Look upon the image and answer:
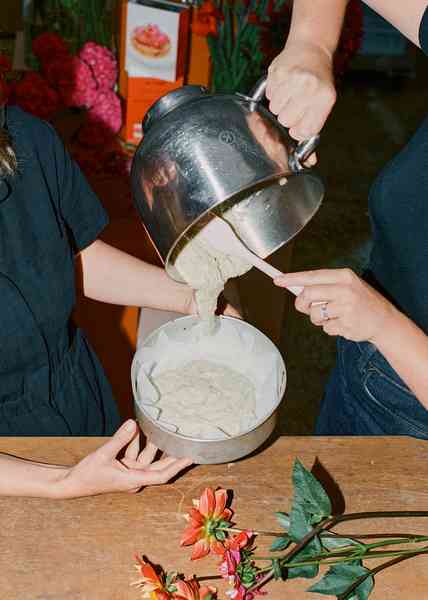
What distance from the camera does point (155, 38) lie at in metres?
1.97

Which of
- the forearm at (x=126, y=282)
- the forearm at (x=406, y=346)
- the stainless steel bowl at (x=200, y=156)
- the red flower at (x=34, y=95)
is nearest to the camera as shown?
the stainless steel bowl at (x=200, y=156)

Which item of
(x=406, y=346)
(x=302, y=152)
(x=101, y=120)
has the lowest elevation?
(x=101, y=120)

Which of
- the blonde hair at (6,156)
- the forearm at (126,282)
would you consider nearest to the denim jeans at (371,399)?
the forearm at (126,282)

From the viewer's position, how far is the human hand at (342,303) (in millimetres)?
1014

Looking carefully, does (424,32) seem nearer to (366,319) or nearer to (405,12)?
(405,12)

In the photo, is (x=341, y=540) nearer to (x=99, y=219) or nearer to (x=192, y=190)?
(x=192, y=190)

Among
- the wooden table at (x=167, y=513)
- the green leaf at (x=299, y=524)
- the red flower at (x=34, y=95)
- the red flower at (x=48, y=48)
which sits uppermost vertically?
the red flower at (x=48, y=48)

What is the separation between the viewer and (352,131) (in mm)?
4406

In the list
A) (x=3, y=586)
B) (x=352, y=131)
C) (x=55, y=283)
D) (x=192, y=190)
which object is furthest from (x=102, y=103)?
(x=352, y=131)

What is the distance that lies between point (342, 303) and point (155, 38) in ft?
4.03

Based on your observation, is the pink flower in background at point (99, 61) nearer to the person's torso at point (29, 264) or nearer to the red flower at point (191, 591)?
the person's torso at point (29, 264)

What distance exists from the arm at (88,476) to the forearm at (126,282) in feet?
1.36

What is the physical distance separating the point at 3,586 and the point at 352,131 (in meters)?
3.90

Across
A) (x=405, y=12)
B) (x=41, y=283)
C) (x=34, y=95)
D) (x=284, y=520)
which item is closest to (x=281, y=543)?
(x=284, y=520)
